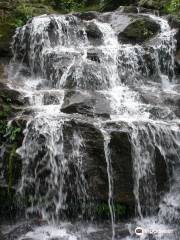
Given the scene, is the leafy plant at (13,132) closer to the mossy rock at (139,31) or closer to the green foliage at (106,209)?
the green foliage at (106,209)

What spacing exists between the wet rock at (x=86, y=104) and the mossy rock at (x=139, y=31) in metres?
3.48

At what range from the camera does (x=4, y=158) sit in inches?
380

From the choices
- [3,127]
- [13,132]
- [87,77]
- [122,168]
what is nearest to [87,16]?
[87,77]

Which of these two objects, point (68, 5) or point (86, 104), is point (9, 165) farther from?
point (68, 5)

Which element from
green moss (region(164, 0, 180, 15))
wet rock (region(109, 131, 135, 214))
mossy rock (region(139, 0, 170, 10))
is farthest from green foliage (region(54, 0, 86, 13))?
wet rock (region(109, 131, 135, 214))

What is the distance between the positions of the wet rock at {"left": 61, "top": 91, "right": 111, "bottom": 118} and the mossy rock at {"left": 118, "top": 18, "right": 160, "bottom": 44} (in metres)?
3.48

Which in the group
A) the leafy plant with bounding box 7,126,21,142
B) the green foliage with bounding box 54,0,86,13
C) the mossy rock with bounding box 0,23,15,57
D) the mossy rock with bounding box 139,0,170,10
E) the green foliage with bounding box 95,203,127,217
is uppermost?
the green foliage with bounding box 54,0,86,13

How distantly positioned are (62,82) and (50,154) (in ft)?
11.0

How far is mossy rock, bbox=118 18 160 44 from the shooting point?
1431 centimetres

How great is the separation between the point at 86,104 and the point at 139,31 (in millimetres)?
4637

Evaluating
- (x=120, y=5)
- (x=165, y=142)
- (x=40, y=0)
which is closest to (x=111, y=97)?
(x=165, y=142)

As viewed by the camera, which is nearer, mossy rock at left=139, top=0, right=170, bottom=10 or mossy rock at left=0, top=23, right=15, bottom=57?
mossy rock at left=0, top=23, right=15, bottom=57

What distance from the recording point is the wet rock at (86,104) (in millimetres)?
10602

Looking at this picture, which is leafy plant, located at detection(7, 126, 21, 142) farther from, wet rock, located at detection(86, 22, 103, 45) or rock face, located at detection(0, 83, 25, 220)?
wet rock, located at detection(86, 22, 103, 45)
